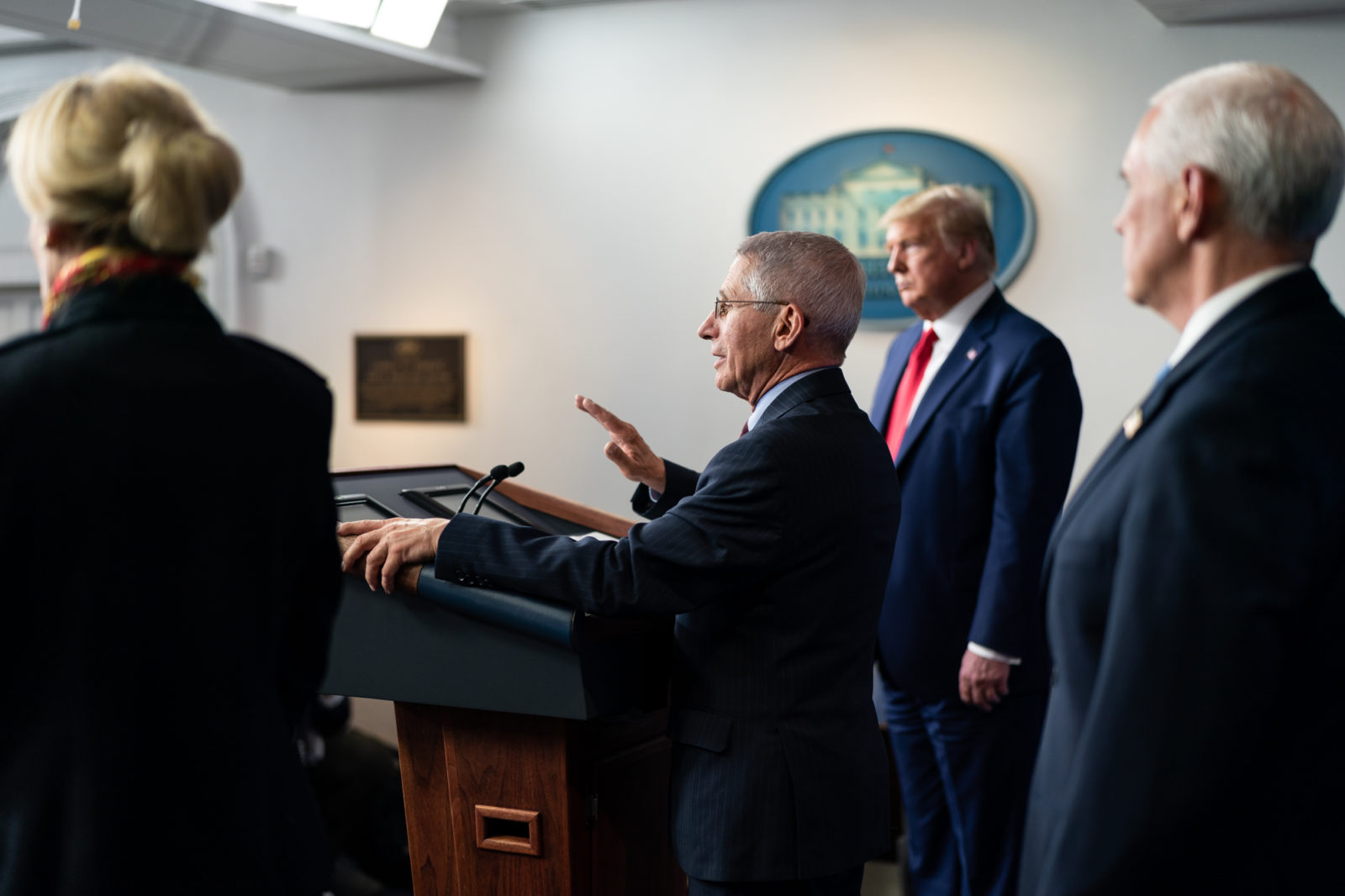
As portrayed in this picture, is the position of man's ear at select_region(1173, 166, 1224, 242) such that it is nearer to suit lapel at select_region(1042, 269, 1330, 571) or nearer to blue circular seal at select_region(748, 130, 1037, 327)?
suit lapel at select_region(1042, 269, 1330, 571)

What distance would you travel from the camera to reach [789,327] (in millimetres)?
1774

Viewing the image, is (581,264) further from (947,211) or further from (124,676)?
(124,676)

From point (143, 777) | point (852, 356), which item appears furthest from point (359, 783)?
point (143, 777)

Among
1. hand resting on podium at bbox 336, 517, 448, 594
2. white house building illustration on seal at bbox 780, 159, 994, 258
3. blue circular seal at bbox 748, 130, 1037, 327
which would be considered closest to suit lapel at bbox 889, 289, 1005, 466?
hand resting on podium at bbox 336, 517, 448, 594

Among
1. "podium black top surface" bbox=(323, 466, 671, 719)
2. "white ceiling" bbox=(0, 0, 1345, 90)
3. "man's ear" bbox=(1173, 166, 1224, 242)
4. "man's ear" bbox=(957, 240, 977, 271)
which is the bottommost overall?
"podium black top surface" bbox=(323, 466, 671, 719)

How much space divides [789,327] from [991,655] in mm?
1121

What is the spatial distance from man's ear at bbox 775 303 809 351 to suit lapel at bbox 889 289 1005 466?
100 centimetres

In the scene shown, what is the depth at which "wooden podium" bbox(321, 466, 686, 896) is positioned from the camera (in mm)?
1667

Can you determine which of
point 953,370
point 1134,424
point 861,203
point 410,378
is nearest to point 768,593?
point 1134,424

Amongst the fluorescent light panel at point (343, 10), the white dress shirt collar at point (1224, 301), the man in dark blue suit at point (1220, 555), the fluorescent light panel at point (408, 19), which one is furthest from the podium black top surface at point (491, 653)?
the fluorescent light panel at point (408, 19)

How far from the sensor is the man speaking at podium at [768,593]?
1.59m

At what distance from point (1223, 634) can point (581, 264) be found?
399 centimetres

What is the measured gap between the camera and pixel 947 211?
2.79 meters

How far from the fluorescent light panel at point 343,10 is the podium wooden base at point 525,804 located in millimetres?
2436
